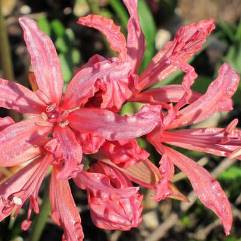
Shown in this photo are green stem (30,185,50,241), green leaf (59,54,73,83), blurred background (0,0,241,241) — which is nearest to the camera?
green stem (30,185,50,241)

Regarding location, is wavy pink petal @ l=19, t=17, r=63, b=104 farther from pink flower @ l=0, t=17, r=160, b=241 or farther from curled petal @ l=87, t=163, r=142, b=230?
curled petal @ l=87, t=163, r=142, b=230

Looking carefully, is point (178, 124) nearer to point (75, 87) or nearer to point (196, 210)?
point (75, 87)

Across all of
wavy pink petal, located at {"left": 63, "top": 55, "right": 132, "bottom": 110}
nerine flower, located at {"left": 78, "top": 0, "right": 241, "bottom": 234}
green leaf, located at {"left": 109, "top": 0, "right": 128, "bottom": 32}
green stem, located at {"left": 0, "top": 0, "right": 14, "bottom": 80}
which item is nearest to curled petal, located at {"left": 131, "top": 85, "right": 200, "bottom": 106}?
nerine flower, located at {"left": 78, "top": 0, "right": 241, "bottom": 234}

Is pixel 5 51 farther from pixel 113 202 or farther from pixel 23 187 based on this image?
pixel 113 202

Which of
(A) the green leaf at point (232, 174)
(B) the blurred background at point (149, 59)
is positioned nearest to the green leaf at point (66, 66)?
(B) the blurred background at point (149, 59)

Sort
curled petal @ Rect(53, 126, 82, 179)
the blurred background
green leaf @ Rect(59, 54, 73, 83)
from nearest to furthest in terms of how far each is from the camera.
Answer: curled petal @ Rect(53, 126, 82, 179) → the blurred background → green leaf @ Rect(59, 54, 73, 83)

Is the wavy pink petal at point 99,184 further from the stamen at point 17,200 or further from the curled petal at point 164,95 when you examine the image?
the curled petal at point 164,95
